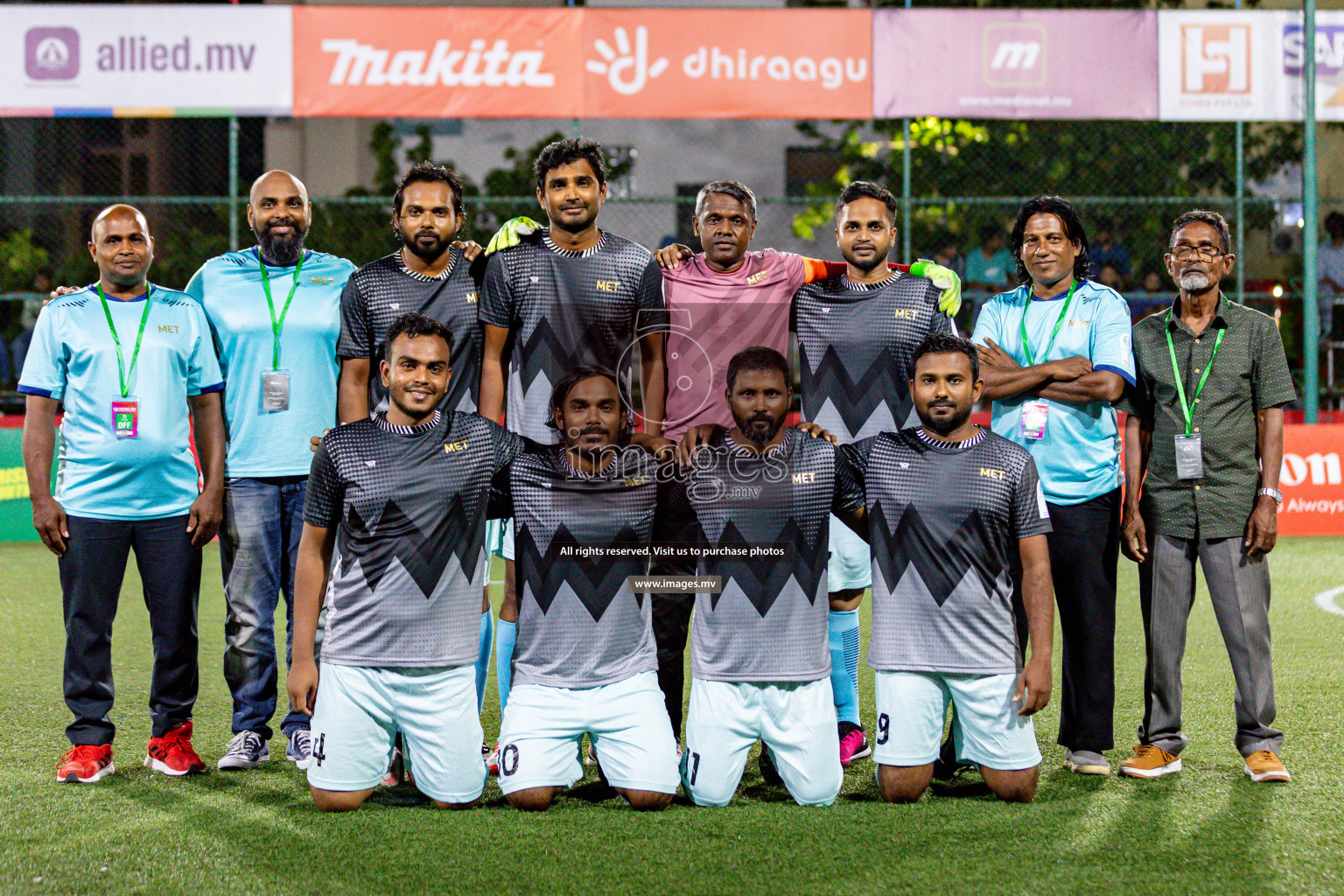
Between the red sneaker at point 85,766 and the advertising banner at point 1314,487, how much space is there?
381 inches

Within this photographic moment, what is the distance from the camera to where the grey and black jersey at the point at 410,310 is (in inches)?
183

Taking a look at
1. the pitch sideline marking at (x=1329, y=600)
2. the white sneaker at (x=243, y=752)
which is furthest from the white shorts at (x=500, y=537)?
the pitch sideline marking at (x=1329, y=600)

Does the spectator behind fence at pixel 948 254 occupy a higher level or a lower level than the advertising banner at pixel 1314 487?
higher

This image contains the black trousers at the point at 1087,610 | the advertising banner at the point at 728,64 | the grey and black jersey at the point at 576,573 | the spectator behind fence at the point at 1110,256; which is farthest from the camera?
the spectator behind fence at the point at 1110,256

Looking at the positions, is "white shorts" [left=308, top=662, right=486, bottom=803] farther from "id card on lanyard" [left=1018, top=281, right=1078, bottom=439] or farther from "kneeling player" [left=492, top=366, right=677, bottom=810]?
"id card on lanyard" [left=1018, top=281, right=1078, bottom=439]

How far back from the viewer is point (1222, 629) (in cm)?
466

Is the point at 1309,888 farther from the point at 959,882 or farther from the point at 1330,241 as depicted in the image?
the point at 1330,241

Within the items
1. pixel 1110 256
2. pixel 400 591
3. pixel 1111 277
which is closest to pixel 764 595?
pixel 400 591

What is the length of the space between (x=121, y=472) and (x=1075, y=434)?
138 inches

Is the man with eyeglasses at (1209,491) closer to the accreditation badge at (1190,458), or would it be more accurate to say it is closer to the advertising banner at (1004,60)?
the accreditation badge at (1190,458)

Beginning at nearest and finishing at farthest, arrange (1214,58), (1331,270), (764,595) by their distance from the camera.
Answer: (764,595) → (1214,58) → (1331,270)

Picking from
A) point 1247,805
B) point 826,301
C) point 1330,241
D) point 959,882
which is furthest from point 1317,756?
point 1330,241

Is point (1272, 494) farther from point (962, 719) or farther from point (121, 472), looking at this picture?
point (121, 472)

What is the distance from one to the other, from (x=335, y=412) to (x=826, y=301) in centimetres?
195
